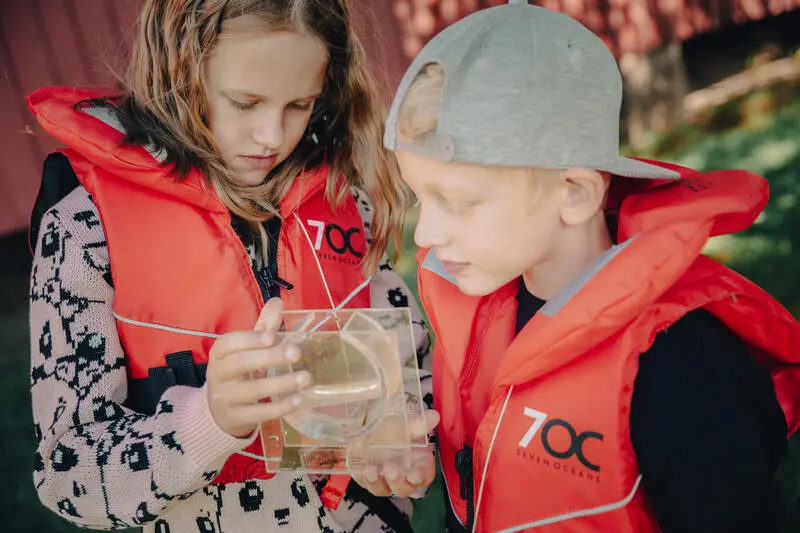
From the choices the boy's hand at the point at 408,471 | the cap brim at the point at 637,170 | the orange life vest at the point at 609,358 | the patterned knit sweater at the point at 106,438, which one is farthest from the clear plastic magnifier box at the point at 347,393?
the cap brim at the point at 637,170

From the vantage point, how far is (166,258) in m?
2.09

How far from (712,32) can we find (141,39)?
6.31 meters

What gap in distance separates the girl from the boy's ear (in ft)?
2.68

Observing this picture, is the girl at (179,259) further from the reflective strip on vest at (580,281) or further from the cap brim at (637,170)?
the cap brim at (637,170)

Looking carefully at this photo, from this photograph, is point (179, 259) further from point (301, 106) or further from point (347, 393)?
point (347, 393)

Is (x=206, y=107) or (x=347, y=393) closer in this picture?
(x=347, y=393)

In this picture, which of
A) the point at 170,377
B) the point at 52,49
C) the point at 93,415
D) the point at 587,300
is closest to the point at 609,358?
the point at 587,300

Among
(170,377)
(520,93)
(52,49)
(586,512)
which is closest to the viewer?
(520,93)

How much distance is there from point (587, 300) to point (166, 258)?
3.75 feet

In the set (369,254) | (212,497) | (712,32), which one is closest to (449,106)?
(369,254)

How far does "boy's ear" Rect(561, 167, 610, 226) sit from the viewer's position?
172 cm

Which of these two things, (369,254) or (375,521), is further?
(369,254)

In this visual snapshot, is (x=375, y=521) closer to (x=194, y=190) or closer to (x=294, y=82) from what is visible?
(x=194, y=190)

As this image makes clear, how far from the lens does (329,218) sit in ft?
7.82
